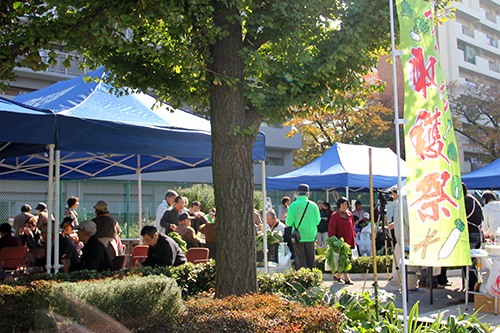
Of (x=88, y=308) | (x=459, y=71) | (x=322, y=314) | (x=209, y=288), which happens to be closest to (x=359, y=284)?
(x=209, y=288)

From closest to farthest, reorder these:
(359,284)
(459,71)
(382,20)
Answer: (382,20), (359,284), (459,71)

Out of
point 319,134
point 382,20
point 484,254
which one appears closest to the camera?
point 382,20

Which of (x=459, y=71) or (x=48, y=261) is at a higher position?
(x=459, y=71)

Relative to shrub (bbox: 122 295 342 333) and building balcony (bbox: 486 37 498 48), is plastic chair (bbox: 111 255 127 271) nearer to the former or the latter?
shrub (bbox: 122 295 342 333)

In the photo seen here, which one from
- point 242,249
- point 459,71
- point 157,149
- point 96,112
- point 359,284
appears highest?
point 459,71

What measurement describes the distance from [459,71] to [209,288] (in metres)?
40.3

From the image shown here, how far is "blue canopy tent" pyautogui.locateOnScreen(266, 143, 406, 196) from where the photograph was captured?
12492 mm

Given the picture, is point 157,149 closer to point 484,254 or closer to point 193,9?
point 193,9

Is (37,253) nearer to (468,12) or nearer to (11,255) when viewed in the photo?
(11,255)

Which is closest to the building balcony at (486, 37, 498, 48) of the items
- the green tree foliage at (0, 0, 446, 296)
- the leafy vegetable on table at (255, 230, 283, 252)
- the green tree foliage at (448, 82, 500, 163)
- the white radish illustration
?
the green tree foliage at (448, 82, 500, 163)

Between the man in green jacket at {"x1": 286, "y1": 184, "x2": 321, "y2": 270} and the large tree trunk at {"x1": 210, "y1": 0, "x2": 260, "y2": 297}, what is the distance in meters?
4.08

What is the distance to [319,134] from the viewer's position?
1074 inches

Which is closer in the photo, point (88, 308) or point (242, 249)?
point (88, 308)

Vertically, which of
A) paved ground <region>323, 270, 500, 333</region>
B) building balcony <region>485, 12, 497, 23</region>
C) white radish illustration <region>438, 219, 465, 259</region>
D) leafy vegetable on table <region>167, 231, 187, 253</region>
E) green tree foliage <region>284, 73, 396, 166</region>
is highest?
building balcony <region>485, 12, 497, 23</region>
